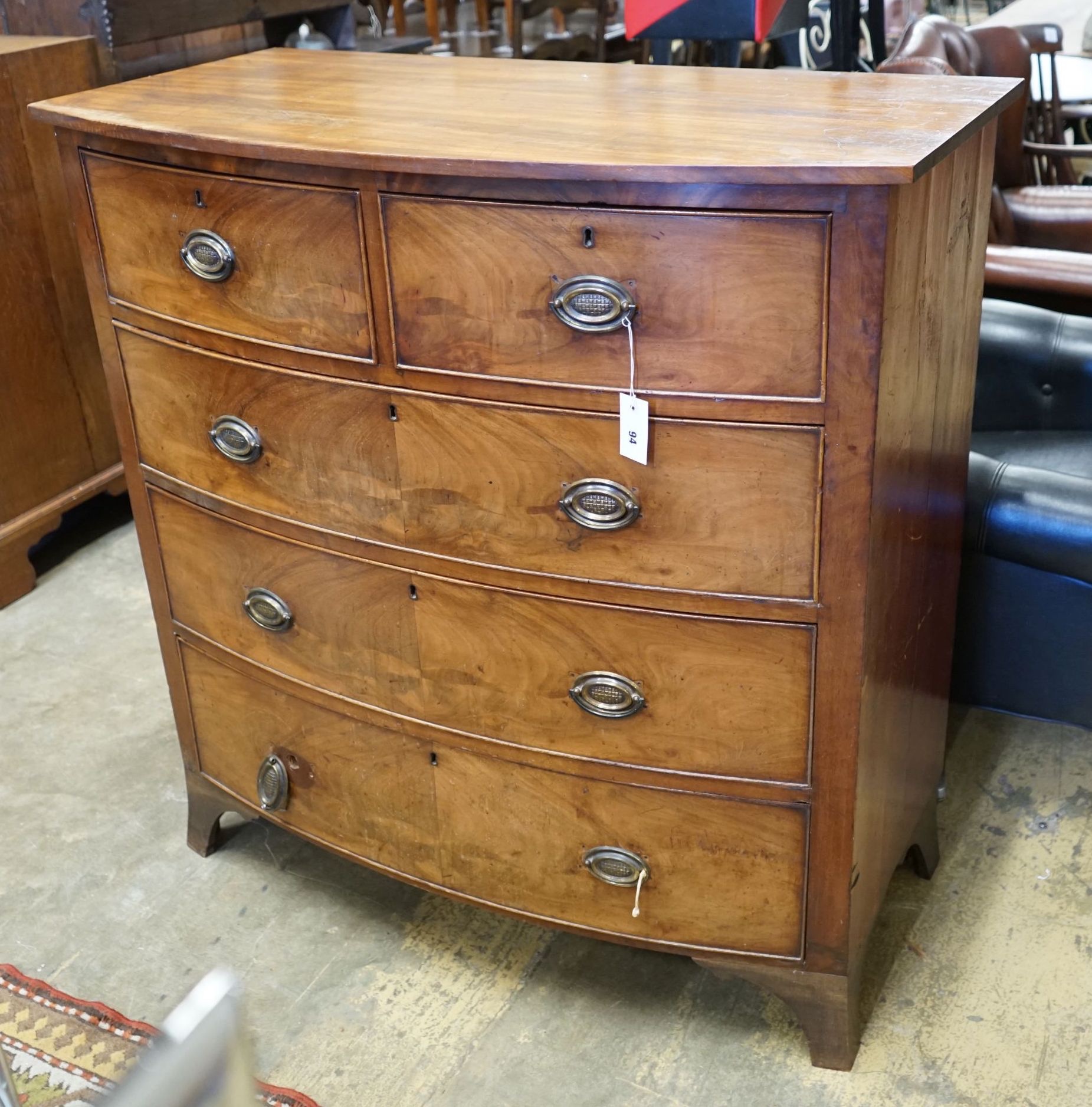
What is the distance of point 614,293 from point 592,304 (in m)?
0.03

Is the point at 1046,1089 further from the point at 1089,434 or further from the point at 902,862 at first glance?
the point at 1089,434

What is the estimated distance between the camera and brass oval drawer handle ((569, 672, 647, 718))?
148 cm

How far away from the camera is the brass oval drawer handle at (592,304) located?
4.21 feet

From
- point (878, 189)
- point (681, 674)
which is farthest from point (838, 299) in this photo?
point (681, 674)

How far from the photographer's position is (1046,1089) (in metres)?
1.59

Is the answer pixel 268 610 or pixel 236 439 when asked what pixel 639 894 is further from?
pixel 236 439

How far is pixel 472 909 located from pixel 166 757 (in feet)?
2.26

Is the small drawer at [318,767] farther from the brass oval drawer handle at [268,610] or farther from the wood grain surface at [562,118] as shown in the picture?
the wood grain surface at [562,118]

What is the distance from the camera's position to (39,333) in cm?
277

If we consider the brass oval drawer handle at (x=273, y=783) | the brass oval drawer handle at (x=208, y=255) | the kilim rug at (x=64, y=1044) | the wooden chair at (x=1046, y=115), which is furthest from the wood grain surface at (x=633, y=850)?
the wooden chair at (x=1046, y=115)

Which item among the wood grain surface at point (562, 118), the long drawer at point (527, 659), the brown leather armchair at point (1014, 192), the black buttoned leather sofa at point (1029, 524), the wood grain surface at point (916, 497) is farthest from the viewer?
the brown leather armchair at point (1014, 192)

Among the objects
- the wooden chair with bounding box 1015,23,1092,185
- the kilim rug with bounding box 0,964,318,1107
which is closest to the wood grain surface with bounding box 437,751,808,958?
the kilim rug with bounding box 0,964,318,1107

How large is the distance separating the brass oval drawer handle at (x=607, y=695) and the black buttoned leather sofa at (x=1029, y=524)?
758mm

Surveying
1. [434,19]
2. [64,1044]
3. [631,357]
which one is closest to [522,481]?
[631,357]
